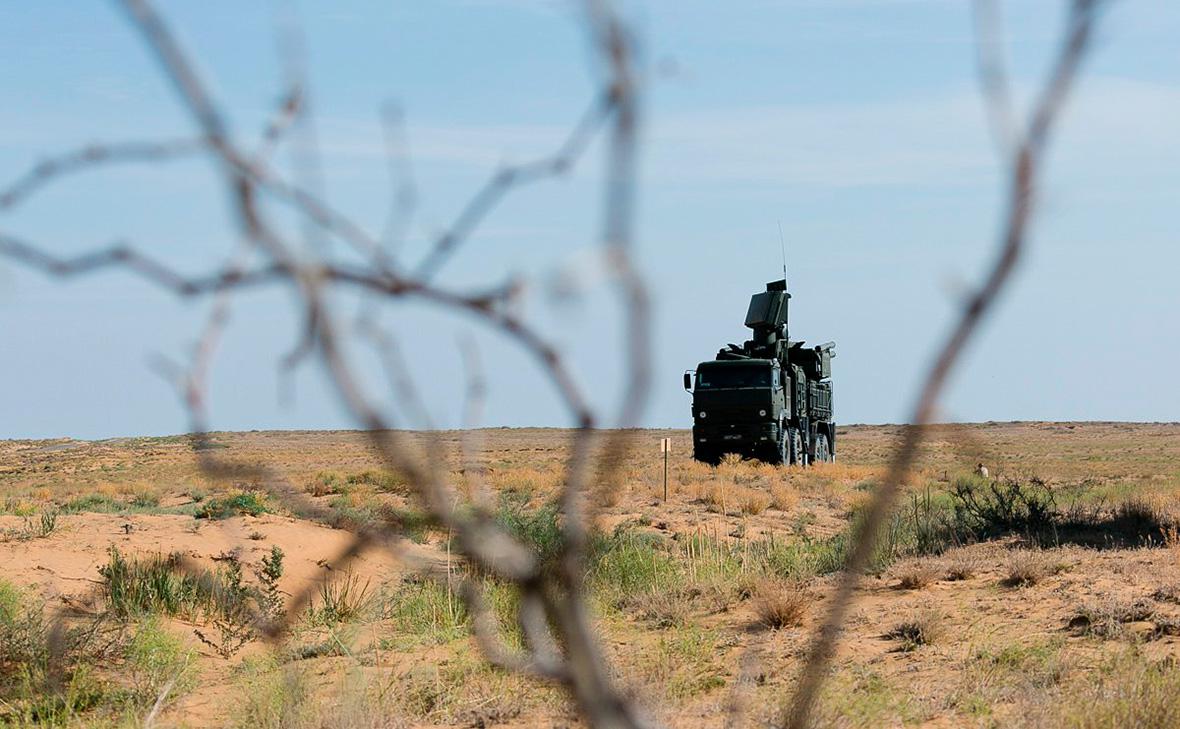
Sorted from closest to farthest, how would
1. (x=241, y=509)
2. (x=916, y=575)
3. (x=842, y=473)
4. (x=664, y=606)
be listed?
(x=664, y=606)
(x=916, y=575)
(x=241, y=509)
(x=842, y=473)

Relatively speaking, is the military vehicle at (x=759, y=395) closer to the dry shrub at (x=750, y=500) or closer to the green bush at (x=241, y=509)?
the dry shrub at (x=750, y=500)

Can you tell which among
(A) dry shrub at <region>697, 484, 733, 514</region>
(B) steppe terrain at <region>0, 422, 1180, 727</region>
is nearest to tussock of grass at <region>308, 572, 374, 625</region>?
(B) steppe terrain at <region>0, 422, 1180, 727</region>

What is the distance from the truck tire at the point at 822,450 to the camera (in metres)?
35.8

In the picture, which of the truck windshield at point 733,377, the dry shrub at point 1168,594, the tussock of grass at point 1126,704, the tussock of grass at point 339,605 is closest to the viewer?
the tussock of grass at point 1126,704

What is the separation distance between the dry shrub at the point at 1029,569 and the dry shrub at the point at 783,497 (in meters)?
12.2

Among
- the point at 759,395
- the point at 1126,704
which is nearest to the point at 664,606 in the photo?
the point at 1126,704

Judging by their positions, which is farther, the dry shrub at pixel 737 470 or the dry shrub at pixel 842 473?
the dry shrub at pixel 842 473

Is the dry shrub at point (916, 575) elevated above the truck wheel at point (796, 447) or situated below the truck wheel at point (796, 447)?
below

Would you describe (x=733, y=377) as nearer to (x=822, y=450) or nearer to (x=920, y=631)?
(x=822, y=450)

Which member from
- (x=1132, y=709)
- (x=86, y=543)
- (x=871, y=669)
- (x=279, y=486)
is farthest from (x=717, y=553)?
(x=279, y=486)

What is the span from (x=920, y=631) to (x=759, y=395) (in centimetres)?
1945

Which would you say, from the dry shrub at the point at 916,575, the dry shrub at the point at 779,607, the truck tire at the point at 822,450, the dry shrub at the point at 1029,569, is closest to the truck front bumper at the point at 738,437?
the truck tire at the point at 822,450

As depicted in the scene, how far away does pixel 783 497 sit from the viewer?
76.5ft

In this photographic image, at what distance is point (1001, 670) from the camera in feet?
23.8
